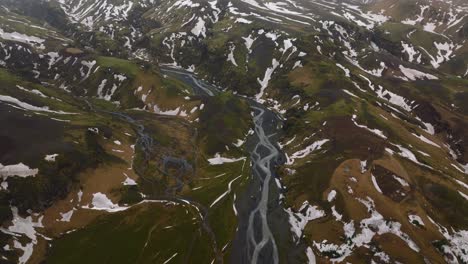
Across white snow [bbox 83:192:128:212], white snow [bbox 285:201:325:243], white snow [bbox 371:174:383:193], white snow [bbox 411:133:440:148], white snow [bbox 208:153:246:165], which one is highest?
white snow [bbox 371:174:383:193]

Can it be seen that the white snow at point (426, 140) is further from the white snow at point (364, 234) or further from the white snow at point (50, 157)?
the white snow at point (50, 157)

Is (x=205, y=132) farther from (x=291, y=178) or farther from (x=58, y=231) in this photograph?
(x=58, y=231)

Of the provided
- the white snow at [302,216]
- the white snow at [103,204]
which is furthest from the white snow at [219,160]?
the white snow at [103,204]

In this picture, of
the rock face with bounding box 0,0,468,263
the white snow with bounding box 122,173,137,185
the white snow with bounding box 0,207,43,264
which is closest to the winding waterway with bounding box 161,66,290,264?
the rock face with bounding box 0,0,468,263

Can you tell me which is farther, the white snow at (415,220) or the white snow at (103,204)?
the white snow at (103,204)

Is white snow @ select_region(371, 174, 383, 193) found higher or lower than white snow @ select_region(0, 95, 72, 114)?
lower

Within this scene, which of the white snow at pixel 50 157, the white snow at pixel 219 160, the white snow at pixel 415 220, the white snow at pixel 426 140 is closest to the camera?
the white snow at pixel 415 220

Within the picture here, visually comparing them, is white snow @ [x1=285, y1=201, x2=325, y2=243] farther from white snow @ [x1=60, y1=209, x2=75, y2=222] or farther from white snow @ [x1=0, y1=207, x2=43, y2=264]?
white snow @ [x1=0, y1=207, x2=43, y2=264]

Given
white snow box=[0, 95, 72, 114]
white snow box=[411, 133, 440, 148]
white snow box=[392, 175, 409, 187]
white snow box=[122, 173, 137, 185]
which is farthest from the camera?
white snow box=[411, 133, 440, 148]

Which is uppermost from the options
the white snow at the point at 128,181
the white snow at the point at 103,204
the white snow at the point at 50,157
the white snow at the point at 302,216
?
the white snow at the point at 50,157

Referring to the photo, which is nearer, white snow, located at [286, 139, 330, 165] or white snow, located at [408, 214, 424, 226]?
white snow, located at [408, 214, 424, 226]

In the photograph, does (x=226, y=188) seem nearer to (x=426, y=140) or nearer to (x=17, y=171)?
(x=17, y=171)
